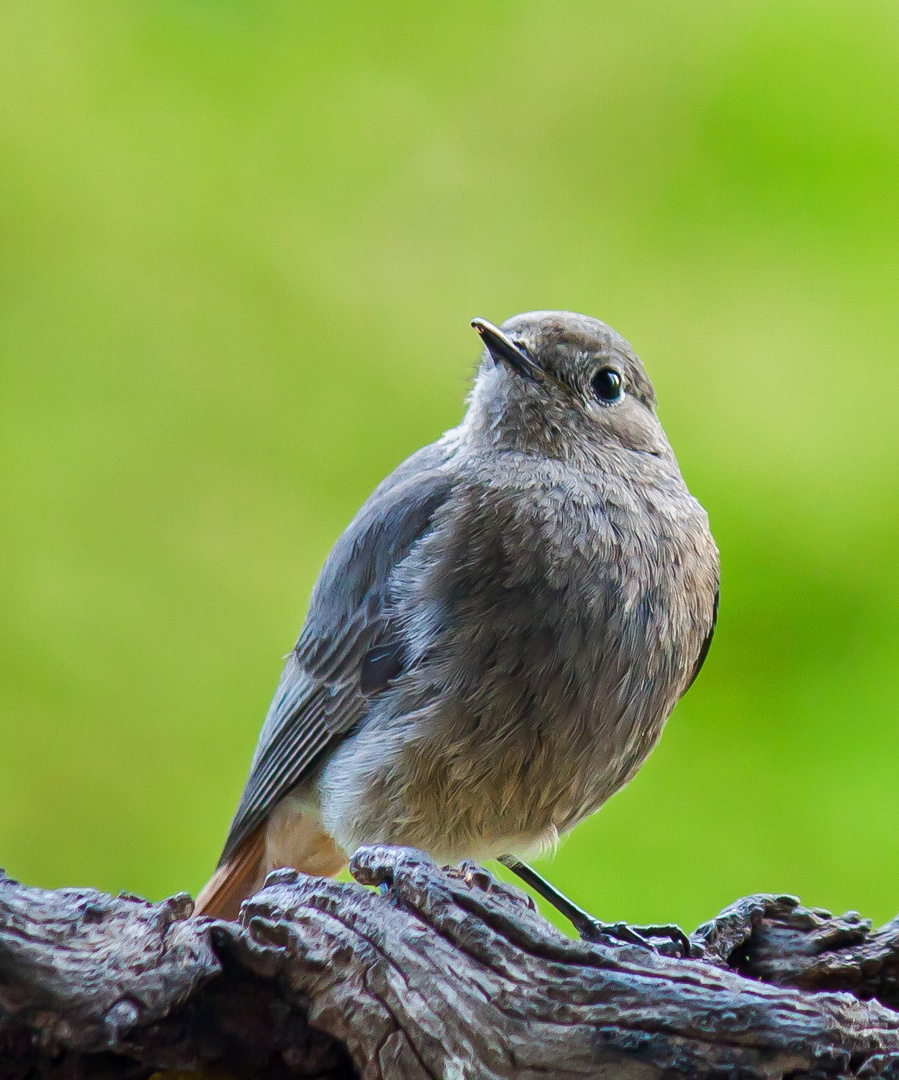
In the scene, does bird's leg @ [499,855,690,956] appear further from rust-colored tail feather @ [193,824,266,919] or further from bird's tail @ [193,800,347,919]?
rust-colored tail feather @ [193,824,266,919]

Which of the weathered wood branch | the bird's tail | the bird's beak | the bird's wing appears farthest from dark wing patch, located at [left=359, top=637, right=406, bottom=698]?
the weathered wood branch

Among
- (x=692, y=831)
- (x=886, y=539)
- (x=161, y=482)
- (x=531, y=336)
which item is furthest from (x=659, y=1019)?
(x=161, y=482)

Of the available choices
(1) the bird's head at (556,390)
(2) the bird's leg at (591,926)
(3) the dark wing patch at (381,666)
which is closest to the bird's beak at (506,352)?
(1) the bird's head at (556,390)

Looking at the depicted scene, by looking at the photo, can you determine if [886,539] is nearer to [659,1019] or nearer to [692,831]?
[692,831]

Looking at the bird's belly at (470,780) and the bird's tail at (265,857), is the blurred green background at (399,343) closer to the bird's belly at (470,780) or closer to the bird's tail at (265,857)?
the bird's tail at (265,857)

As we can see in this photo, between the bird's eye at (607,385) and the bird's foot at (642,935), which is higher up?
the bird's eye at (607,385)

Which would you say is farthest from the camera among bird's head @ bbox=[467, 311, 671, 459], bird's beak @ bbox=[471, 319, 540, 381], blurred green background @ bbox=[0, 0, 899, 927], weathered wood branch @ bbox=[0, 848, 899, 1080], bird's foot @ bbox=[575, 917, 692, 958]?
blurred green background @ bbox=[0, 0, 899, 927]

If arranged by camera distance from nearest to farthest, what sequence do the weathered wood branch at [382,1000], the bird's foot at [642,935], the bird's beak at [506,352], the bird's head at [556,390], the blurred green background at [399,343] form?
the weathered wood branch at [382,1000]
the bird's foot at [642,935]
the bird's beak at [506,352]
the bird's head at [556,390]
the blurred green background at [399,343]
